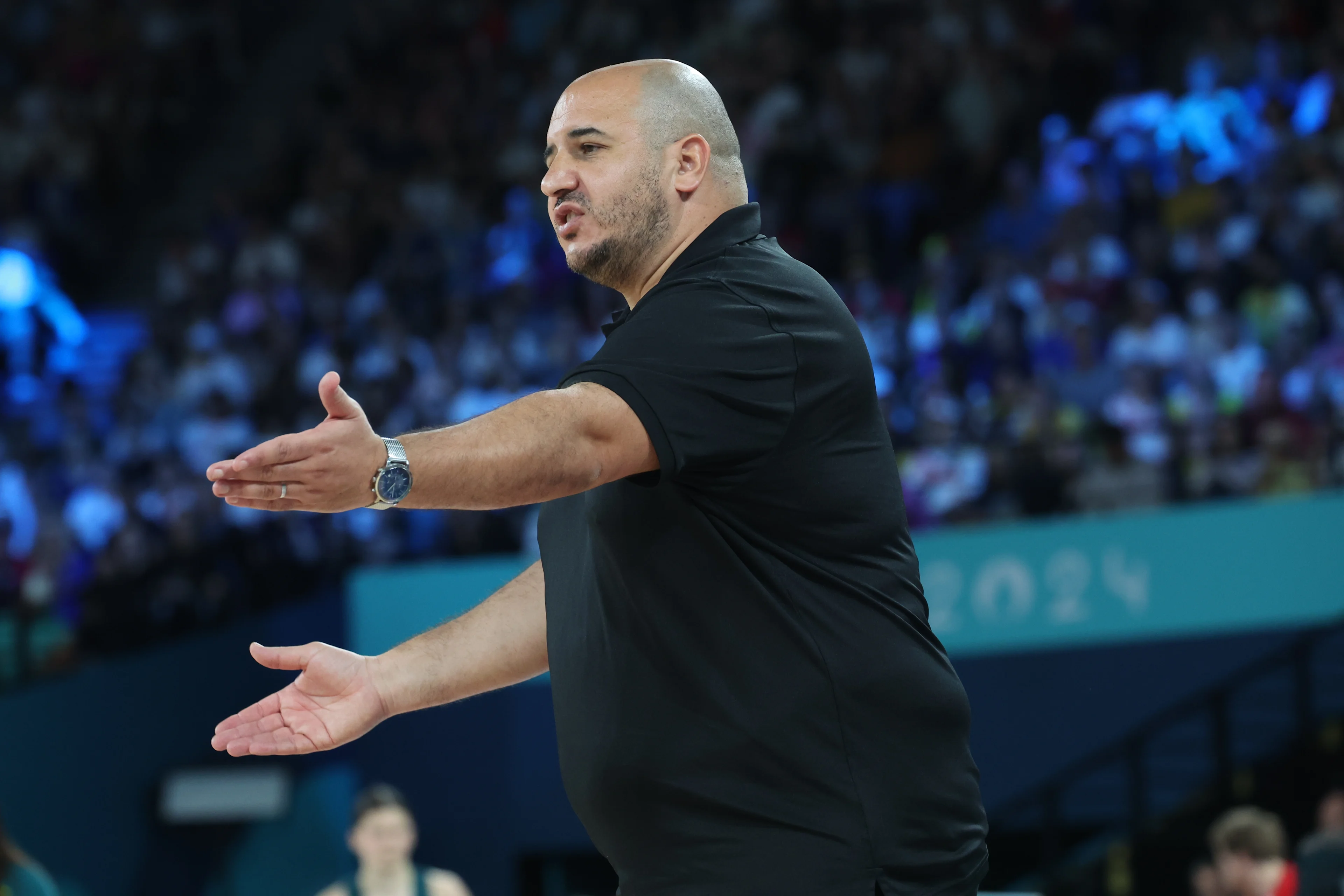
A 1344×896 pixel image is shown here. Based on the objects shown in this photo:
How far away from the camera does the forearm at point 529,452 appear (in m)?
1.99

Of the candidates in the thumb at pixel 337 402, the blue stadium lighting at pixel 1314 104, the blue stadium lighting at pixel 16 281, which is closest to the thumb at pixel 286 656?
the thumb at pixel 337 402

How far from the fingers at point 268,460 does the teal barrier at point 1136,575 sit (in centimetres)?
603

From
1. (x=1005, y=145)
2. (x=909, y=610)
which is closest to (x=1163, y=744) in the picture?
(x=1005, y=145)

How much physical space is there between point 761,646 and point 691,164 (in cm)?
75

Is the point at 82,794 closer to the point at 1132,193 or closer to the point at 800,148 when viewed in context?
the point at 800,148

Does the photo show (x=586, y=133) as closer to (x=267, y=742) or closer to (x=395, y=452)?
(x=395, y=452)

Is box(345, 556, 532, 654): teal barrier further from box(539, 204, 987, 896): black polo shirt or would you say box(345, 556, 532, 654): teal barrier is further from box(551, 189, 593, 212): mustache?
box(539, 204, 987, 896): black polo shirt

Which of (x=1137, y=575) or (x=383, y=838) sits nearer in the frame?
(x=383, y=838)

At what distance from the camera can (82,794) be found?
11.0 metres

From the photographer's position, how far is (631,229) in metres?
2.46

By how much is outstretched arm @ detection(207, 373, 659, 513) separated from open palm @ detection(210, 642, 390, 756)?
0.55m

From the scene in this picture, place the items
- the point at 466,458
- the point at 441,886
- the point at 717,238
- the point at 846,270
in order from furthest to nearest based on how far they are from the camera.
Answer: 1. the point at 846,270
2. the point at 441,886
3. the point at 717,238
4. the point at 466,458

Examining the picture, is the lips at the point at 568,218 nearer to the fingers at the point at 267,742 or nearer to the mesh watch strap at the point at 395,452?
the mesh watch strap at the point at 395,452

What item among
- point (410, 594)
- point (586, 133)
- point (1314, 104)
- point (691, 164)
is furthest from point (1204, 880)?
point (586, 133)
